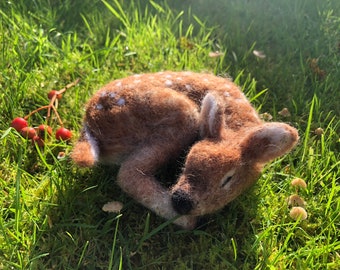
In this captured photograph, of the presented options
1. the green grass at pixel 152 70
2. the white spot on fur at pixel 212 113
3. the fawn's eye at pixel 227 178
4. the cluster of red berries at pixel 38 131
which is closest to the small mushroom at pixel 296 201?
the green grass at pixel 152 70

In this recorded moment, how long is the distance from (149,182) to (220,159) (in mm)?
367

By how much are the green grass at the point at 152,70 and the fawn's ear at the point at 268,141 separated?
34cm

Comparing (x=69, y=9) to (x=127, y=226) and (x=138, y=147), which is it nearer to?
(x=138, y=147)

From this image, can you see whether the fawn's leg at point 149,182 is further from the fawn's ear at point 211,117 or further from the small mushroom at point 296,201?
the small mushroom at point 296,201

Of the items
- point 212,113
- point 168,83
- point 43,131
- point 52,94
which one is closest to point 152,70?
point 52,94

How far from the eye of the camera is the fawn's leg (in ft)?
6.32

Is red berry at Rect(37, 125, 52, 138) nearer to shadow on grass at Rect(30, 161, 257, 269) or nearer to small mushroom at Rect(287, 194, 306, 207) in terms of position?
shadow on grass at Rect(30, 161, 257, 269)

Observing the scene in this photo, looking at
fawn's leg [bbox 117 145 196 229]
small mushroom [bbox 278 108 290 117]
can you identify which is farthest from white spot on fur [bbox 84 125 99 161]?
small mushroom [bbox 278 108 290 117]

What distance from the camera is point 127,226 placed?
2.04 meters

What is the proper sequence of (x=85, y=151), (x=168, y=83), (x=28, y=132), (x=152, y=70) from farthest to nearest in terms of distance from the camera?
1. (x=152, y=70)
2. (x=28, y=132)
3. (x=168, y=83)
4. (x=85, y=151)

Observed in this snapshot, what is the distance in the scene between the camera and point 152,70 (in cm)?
311

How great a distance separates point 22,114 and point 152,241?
1.27m

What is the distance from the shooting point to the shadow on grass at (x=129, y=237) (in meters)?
1.91

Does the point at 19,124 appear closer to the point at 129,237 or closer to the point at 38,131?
the point at 38,131
